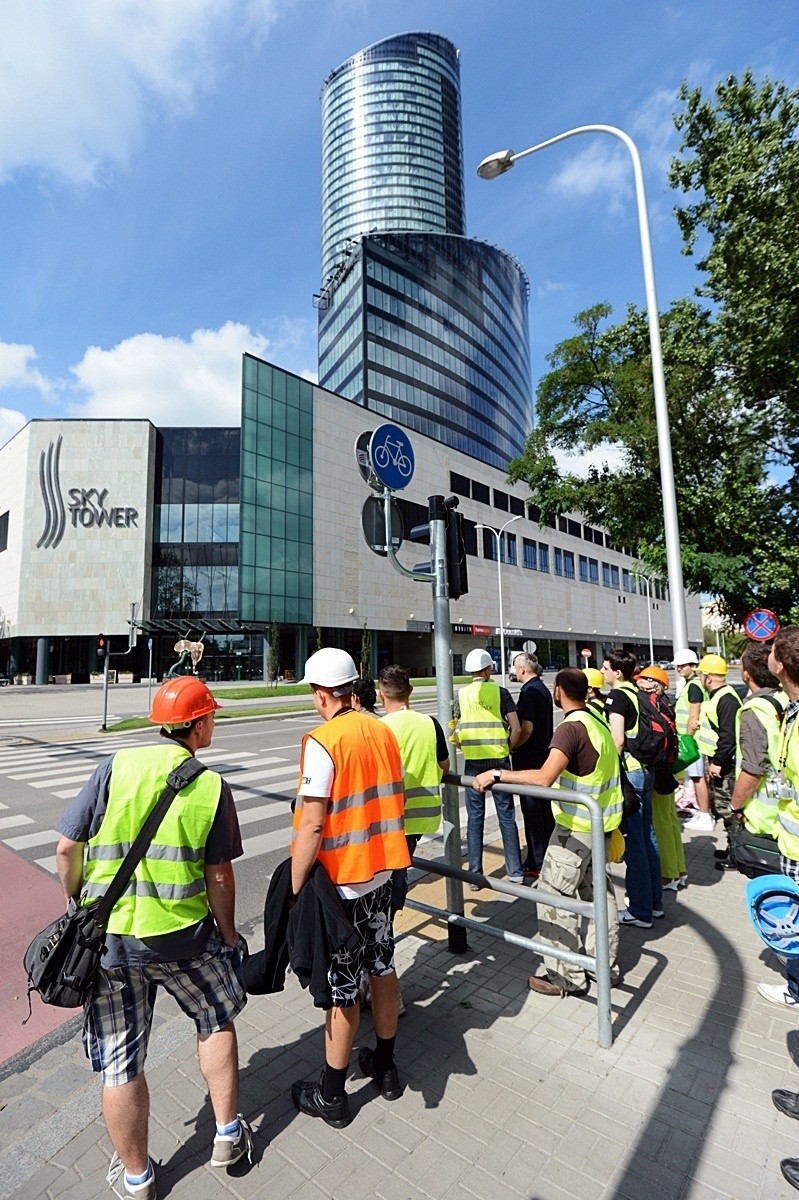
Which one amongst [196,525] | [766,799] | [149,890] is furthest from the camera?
[196,525]

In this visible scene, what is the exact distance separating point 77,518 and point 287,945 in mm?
46631

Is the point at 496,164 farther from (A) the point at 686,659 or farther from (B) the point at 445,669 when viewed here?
(B) the point at 445,669

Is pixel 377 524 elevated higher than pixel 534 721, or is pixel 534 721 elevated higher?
pixel 377 524

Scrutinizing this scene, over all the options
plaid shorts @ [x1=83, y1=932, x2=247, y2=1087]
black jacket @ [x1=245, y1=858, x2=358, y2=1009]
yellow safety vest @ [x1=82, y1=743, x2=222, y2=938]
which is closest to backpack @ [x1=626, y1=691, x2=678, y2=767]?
black jacket @ [x1=245, y1=858, x2=358, y2=1009]

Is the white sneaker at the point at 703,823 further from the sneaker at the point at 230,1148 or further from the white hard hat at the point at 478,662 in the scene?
the sneaker at the point at 230,1148

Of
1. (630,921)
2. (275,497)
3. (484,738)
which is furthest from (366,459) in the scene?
(275,497)

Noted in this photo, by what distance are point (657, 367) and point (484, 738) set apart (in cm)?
627

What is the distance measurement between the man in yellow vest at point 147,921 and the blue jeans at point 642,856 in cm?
280

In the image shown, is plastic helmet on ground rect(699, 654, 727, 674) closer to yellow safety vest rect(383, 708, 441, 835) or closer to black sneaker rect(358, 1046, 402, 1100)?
yellow safety vest rect(383, 708, 441, 835)

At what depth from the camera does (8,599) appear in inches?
1699

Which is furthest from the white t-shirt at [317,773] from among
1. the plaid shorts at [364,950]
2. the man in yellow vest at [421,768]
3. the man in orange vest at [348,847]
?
the man in yellow vest at [421,768]

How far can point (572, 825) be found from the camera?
3279 millimetres

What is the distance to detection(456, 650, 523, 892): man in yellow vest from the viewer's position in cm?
484

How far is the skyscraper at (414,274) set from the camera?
64.4 meters
